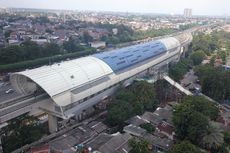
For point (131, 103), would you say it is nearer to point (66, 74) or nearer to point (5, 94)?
point (66, 74)

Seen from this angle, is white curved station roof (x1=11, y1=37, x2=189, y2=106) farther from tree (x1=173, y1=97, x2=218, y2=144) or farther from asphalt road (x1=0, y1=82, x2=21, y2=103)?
tree (x1=173, y1=97, x2=218, y2=144)

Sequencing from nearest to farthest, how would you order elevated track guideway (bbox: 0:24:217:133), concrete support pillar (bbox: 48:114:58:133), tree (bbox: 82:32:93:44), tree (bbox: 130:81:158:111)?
elevated track guideway (bbox: 0:24:217:133) → concrete support pillar (bbox: 48:114:58:133) → tree (bbox: 130:81:158:111) → tree (bbox: 82:32:93:44)

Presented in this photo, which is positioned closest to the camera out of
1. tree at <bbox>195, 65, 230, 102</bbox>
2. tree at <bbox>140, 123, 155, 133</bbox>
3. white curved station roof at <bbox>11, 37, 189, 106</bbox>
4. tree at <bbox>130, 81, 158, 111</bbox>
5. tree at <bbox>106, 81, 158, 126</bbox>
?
white curved station roof at <bbox>11, 37, 189, 106</bbox>

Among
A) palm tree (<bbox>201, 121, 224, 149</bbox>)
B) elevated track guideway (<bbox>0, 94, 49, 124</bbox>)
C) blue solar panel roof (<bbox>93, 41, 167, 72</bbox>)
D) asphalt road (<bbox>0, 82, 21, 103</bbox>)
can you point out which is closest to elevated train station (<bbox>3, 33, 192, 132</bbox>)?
blue solar panel roof (<bbox>93, 41, 167, 72</bbox>)

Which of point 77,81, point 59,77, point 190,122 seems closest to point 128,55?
point 77,81

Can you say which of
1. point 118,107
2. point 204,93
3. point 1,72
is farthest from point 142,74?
point 1,72
